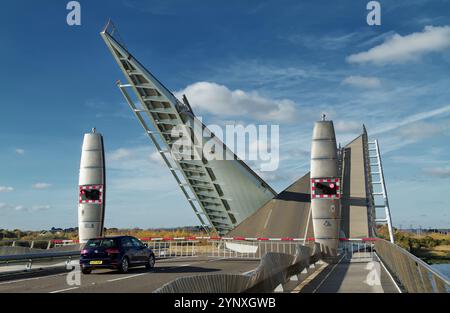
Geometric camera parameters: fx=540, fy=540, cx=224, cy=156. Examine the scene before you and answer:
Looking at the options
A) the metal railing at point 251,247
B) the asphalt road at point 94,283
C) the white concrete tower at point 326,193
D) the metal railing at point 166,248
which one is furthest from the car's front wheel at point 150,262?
the metal railing at point 251,247

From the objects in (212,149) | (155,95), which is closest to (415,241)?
(212,149)

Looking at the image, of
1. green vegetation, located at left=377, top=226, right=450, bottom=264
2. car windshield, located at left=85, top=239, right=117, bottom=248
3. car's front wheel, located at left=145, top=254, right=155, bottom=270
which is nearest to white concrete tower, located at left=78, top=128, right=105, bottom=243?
car's front wheel, located at left=145, top=254, right=155, bottom=270

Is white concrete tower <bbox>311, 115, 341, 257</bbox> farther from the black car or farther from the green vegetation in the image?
the green vegetation

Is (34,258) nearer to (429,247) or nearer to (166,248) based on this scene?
(166,248)

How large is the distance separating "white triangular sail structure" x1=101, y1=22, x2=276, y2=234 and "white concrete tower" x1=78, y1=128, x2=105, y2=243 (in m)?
8.02

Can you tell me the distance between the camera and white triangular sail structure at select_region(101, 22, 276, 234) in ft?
121

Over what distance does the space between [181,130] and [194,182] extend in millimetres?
7291

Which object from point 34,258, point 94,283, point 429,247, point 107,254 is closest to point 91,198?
point 34,258

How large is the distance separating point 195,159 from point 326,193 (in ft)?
55.2

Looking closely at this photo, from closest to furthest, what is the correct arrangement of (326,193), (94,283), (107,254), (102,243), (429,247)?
1. (94,283)
2. (107,254)
3. (102,243)
4. (326,193)
5. (429,247)

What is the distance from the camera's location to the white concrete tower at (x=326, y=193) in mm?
26609

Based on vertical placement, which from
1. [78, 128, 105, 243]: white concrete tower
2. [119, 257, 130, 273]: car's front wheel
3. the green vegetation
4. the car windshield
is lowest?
the green vegetation

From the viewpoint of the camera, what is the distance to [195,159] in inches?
1649

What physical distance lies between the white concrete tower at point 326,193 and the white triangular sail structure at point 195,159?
13.2 metres
